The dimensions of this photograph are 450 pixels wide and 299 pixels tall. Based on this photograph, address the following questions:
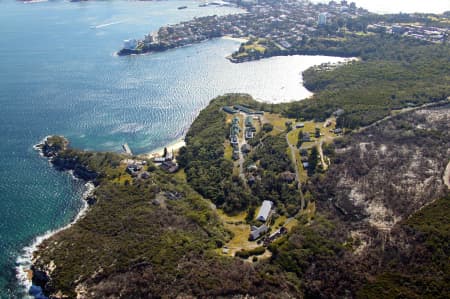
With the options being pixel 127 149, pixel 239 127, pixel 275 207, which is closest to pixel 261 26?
pixel 239 127

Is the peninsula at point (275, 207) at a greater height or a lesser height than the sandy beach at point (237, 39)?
lesser

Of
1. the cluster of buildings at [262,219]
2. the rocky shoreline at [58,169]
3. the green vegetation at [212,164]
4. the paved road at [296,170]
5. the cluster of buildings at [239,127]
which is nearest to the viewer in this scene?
the rocky shoreline at [58,169]

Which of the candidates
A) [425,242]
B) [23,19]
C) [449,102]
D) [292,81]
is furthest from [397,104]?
[23,19]

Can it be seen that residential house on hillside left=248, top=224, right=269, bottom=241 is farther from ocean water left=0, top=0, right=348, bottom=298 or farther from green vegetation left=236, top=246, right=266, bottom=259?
ocean water left=0, top=0, right=348, bottom=298

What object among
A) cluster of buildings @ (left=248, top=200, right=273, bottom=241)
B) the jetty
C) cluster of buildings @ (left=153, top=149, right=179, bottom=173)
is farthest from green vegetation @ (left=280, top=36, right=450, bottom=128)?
the jetty

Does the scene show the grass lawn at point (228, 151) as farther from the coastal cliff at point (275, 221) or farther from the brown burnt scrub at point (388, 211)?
the brown burnt scrub at point (388, 211)

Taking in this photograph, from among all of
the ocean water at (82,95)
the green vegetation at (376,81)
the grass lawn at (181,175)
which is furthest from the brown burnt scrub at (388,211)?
the ocean water at (82,95)
